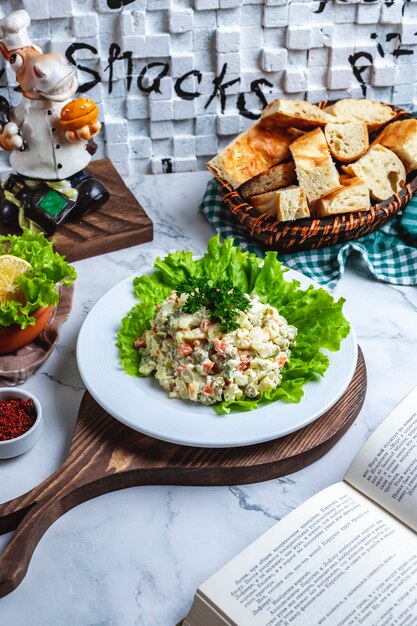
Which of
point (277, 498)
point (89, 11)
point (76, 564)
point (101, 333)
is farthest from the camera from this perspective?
point (89, 11)

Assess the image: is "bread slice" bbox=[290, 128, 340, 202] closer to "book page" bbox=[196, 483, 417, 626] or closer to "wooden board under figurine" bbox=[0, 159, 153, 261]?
"wooden board under figurine" bbox=[0, 159, 153, 261]

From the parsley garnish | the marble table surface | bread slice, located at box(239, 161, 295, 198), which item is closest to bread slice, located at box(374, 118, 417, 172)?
bread slice, located at box(239, 161, 295, 198)

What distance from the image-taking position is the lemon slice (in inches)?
58.0

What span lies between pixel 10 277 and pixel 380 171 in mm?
918

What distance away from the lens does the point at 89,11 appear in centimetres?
189

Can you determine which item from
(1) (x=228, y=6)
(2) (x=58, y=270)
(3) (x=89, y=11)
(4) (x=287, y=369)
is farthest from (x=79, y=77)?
(4) (x=287, y=369)

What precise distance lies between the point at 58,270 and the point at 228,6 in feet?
2.91

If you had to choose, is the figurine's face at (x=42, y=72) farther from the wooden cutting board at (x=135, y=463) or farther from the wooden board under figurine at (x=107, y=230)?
the wooden cutting board at (x=135, y=463)

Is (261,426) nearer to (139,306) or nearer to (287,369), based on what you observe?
(287,369)

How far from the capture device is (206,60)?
2023mm

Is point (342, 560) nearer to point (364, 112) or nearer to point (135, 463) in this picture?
point (135, 463)

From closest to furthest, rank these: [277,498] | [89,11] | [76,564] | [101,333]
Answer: [76,564] → [277,498] → [101,333] → [89,11]

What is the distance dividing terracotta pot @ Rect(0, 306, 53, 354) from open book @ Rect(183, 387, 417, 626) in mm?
641

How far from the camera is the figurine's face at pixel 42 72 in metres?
1.64
